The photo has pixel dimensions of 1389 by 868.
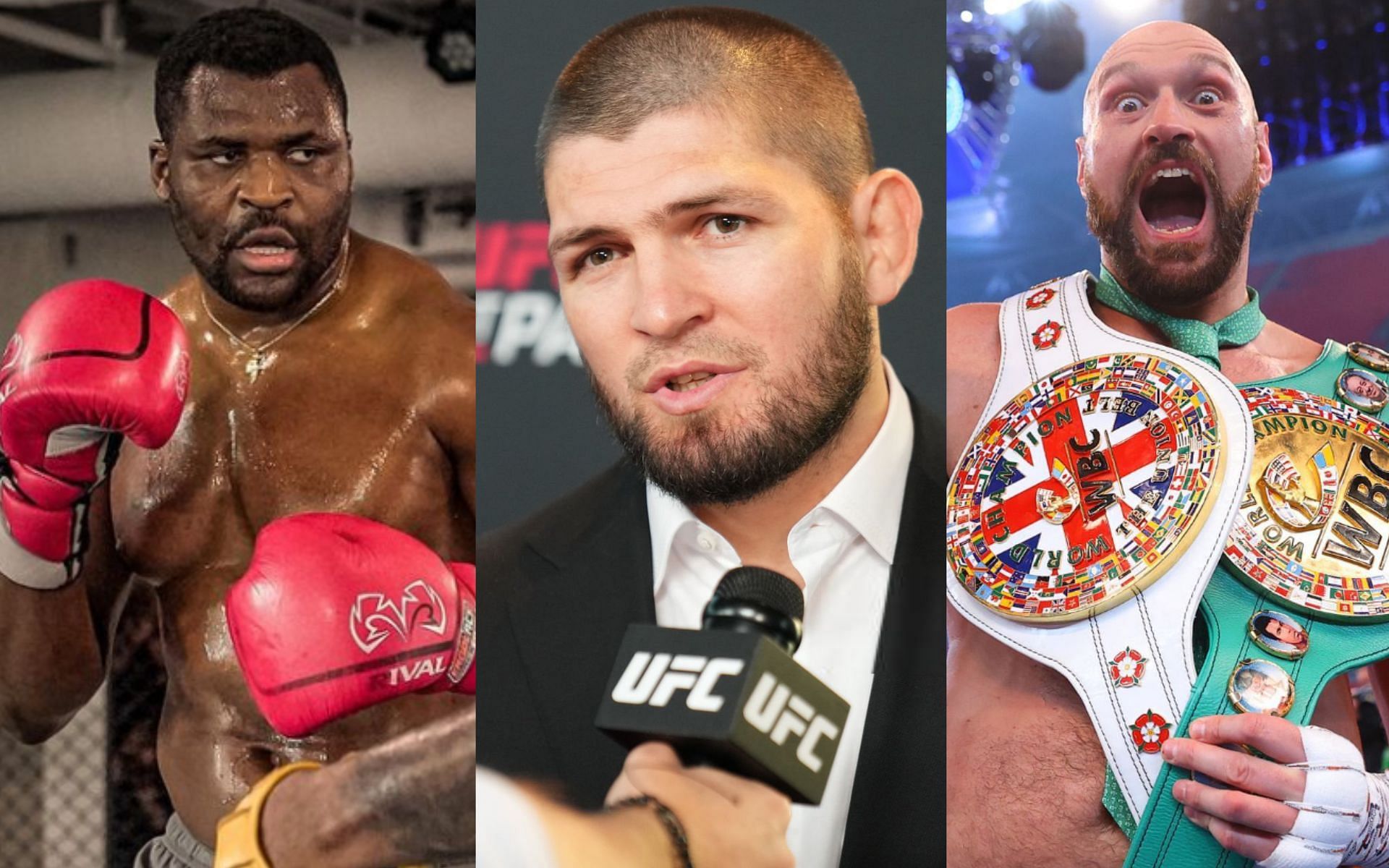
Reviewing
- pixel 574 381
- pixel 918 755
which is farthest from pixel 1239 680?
pixel 574 381

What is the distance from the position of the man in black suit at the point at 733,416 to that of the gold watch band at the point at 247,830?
1.24 feet

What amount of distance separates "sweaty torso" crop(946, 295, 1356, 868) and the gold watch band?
1204 millimetres

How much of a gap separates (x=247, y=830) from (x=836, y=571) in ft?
3.78

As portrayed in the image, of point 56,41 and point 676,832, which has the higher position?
point 56,41

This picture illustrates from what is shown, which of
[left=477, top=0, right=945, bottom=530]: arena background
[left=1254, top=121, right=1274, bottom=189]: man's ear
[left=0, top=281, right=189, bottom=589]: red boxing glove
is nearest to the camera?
[left=0, top=281, right=189, bottom=589]: red boxing glove

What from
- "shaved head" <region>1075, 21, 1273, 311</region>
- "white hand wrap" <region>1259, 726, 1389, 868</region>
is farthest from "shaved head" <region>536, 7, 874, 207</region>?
"white hand wrap" <region>1259, 726, 1389, 868</region>

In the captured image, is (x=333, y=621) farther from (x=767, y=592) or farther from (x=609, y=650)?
(x=767, y=592)

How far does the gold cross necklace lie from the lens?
288 centimetres

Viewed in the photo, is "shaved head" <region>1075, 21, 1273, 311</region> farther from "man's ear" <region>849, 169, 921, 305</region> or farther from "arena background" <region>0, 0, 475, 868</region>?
"arena background" <region>0, 0, 475, 868</region>

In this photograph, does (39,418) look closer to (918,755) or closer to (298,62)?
(298,62)

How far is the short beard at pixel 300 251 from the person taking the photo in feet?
9.43

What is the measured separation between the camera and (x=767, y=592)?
240 cm

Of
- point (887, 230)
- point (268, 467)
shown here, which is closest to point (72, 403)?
point (268, 467)

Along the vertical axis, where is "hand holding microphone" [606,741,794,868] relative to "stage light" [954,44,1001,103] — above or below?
below
